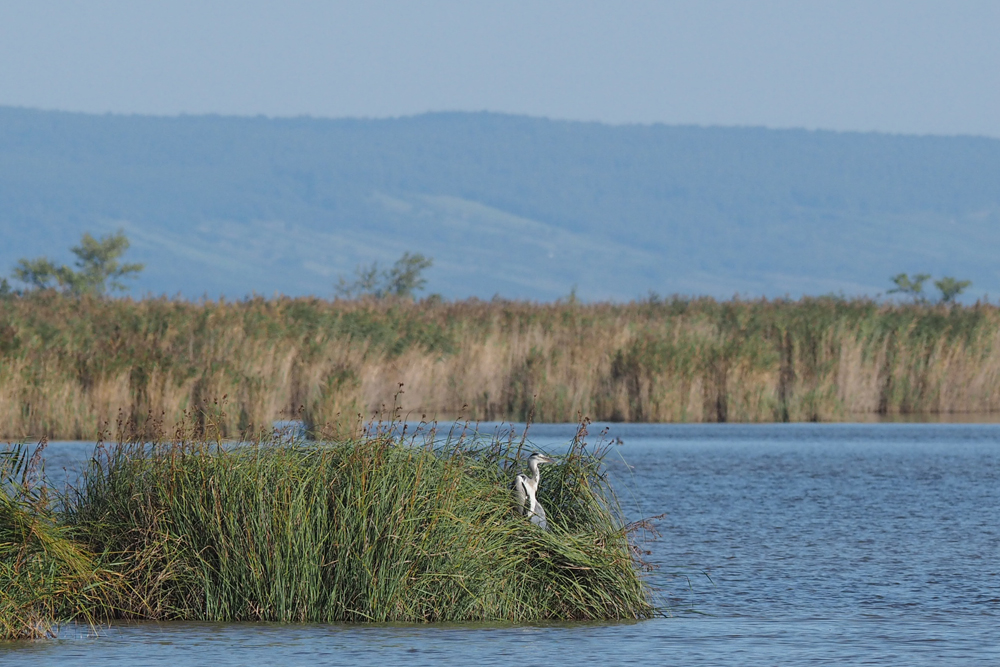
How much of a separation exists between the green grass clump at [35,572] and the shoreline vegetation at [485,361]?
12.4 meters

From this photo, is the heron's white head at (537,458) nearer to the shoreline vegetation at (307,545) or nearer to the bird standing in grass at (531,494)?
the bird standing in grass at (531,494)

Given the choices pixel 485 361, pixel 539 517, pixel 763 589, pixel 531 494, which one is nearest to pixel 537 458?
pixel 531 494

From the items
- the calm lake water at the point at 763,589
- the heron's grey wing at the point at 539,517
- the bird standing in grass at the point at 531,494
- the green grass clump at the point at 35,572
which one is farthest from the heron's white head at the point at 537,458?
the green grass clump at the point at 35,572

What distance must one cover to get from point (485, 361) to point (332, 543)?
756 inches

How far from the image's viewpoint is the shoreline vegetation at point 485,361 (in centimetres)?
2444

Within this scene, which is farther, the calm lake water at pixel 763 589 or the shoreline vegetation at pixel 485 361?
the shoreline vegetation at pixel 485 361

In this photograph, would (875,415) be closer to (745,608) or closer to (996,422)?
(996,422)

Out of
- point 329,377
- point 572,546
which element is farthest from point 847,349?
point 572,546

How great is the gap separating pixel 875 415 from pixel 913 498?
12514mm

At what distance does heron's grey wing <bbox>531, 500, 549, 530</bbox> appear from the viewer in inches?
461

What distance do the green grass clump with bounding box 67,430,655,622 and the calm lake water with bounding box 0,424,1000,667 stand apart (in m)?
0.23

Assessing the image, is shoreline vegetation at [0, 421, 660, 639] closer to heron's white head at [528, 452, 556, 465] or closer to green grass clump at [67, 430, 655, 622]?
green grass clump at [67, 430, 655, 622]

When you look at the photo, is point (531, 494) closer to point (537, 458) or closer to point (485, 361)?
point (537, 458)

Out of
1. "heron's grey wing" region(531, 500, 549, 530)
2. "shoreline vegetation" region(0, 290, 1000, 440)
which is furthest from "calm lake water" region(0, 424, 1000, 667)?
"shoreline vegetation" region(0, 290, 1000, 440)
